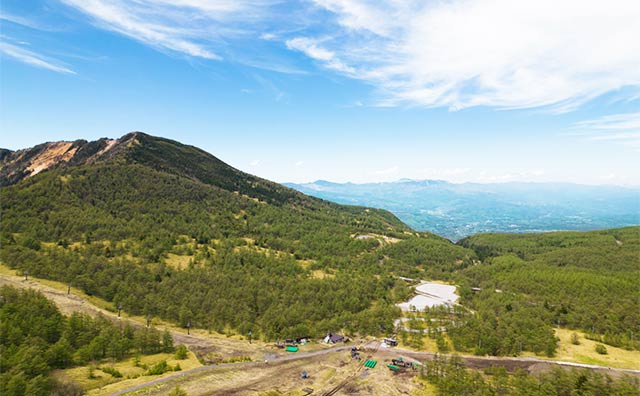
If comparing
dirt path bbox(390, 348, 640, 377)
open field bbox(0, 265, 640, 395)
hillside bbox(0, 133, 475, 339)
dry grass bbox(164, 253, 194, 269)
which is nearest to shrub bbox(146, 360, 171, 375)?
open field bbox(0, 265, 640, 395)

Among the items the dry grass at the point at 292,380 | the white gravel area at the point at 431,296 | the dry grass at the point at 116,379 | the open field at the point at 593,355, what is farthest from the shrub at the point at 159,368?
the open field at the point at 593,355

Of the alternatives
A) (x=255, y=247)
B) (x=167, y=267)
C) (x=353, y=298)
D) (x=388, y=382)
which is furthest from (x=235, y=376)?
A: (x=255, y=247)

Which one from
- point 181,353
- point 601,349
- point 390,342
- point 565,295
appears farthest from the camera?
point 565,295

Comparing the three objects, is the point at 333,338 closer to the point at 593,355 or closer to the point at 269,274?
the point at 269,274

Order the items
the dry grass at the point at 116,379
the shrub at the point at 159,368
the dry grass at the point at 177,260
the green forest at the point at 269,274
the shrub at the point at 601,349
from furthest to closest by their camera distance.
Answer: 1. the dry grass at the point at 177,260
2. the green forest at the point at 269,274
3. the shrub at the point at 601,349
4. the shrub at the point at 159,368
5. the dry grass at the point at 116,379

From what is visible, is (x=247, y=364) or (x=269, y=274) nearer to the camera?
(x=247, y=364)

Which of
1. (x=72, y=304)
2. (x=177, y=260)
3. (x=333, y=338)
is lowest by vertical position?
(x=333, y=338)

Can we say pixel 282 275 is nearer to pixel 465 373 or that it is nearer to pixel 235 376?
pixel 235 376

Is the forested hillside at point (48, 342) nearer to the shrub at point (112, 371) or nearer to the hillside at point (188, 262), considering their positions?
the shrub at point (112, 371)

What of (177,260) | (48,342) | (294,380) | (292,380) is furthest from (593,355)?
Result: (177,260)

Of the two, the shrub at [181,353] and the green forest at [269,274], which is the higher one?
the green forest at [269,274]
